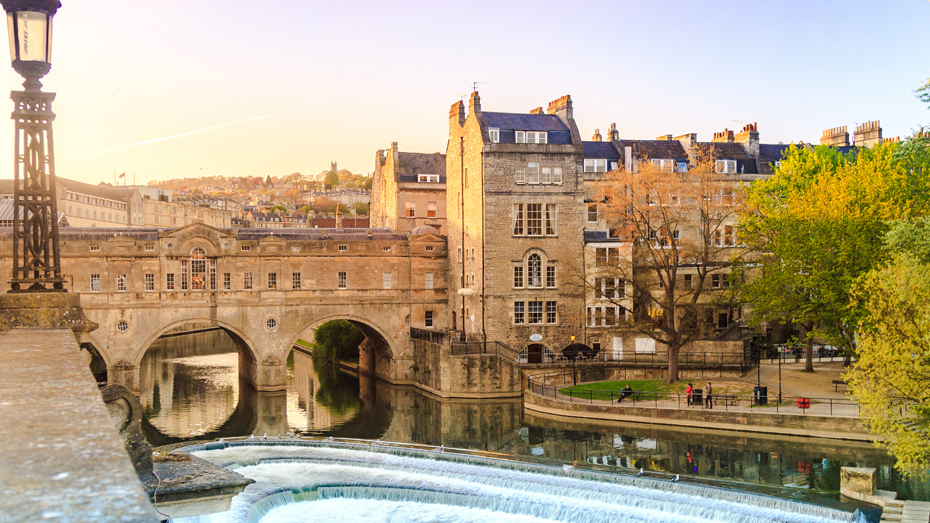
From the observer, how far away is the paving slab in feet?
10.5

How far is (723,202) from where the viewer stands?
46.2m

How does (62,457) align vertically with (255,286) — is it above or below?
above

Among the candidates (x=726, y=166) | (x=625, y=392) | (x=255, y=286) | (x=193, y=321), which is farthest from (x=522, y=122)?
(x=193, y=321)

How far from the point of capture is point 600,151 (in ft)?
181

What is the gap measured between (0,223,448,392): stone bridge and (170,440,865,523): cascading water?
2048 centimetres

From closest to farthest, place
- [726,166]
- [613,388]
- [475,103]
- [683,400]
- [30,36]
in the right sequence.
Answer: [30,36]
[683,400]
[613,388]
[475,103]
[726,166]

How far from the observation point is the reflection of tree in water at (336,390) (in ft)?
156

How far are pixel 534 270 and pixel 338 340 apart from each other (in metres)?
20.2

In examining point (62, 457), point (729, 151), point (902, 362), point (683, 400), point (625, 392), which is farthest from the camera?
point (729, 151)

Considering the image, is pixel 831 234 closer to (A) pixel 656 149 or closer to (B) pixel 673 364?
(B) pixel 673 364

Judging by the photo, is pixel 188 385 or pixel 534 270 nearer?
pixel 534 270

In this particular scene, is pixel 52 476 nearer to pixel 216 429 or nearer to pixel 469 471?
pixel 469 471

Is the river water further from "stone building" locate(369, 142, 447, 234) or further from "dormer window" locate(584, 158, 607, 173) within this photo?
"dormer window" locate(584, 158, 607, 173)

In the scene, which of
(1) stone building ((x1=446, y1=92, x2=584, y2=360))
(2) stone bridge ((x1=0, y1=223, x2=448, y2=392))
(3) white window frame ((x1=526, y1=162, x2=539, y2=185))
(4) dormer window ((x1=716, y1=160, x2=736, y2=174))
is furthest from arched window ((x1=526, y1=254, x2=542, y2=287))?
(4) dormer window ((x1=716, y1=160, x2=736, y2=174))
